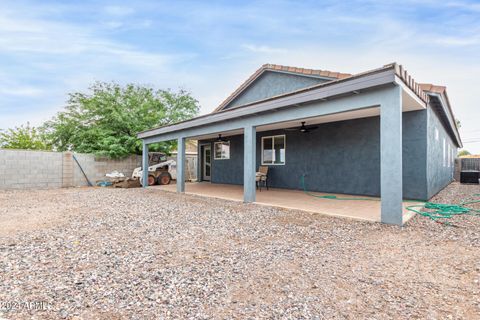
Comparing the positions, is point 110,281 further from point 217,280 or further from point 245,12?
point 245,12

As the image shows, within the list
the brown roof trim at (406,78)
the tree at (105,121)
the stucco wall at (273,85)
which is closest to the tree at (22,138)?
the tree at (105,121)

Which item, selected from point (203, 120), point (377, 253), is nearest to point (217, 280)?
point (377, 253)

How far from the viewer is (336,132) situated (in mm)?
7941

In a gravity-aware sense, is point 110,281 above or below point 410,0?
below

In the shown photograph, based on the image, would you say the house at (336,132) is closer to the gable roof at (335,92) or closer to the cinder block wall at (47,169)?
the gable roof at (335,92)

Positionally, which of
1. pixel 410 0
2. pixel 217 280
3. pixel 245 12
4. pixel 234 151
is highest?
pixel 245 12

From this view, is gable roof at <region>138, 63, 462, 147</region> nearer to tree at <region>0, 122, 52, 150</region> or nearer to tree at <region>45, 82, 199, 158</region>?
tree at <region>45, 82, 199, 158</region>

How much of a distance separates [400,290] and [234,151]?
384 inches

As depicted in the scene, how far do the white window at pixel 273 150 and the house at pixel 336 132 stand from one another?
0.04 metres

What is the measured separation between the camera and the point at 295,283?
227cm

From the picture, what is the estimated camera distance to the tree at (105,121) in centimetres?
1288

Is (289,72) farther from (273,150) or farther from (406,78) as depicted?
(406,78)

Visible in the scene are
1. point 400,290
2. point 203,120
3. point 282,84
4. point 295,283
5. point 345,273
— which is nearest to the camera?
point 400,290

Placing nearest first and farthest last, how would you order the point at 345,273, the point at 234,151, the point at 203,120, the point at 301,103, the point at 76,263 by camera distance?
the point at 345,273
the point at 76,263
the point at 301,103
the point at 203,120
the point at 234,151
